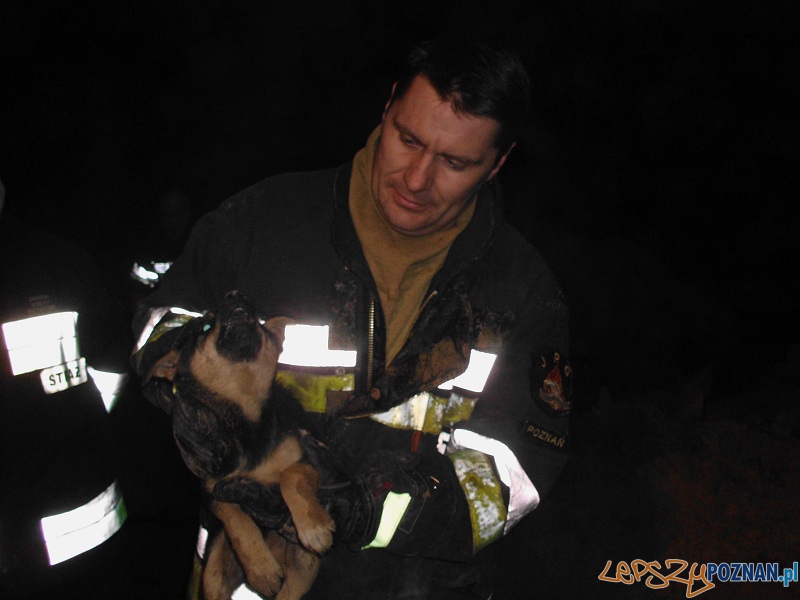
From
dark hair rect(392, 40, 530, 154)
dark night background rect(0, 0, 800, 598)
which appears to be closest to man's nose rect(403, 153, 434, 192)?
dark hair rect(392, 40, 530, 154)

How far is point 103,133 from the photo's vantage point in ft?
20.8

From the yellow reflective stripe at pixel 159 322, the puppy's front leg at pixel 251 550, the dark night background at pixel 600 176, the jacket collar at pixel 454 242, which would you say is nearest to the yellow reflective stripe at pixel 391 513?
the puppy's front leg at pixel 251 550

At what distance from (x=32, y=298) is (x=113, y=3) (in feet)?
13.6

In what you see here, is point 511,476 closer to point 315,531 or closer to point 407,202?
point 315,531

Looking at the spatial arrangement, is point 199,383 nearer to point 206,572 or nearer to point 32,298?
point 206,572

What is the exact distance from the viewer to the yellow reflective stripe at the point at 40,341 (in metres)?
2.12

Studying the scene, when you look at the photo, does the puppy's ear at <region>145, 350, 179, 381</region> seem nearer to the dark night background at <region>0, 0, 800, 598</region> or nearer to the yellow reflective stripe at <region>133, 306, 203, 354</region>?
the yellow reflective stripe at <region>133, 306, 203, 354</region>

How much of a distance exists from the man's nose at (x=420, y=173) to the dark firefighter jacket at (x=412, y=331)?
255mm

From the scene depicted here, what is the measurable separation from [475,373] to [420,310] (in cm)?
28

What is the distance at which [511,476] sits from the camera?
5.44ft

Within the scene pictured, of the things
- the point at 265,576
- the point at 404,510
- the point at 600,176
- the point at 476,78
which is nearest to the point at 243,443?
the point at 265,576

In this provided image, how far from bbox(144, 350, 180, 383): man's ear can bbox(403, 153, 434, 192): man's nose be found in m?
0.83

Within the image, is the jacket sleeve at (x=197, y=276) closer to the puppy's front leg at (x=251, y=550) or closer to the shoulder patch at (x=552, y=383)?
the puppy's front leg at (x=251, y=550)

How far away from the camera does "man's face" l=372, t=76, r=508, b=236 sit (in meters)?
1.63
